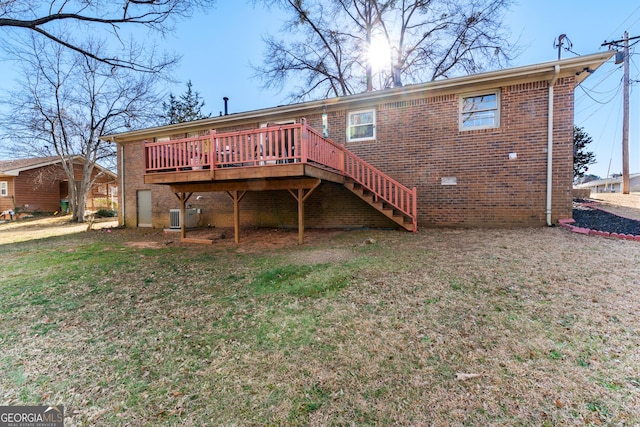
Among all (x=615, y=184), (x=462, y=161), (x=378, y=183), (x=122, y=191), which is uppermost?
(x=615, y=184)

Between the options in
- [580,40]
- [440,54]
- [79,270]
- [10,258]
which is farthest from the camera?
[440,54]

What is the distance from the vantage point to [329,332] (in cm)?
286

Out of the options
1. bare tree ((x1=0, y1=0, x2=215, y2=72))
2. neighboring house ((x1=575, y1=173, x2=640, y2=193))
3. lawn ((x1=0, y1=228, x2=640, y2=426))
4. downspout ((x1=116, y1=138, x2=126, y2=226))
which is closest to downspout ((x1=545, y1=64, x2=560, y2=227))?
lawn ((x1=0, y1=228, x2=640, y2=426))

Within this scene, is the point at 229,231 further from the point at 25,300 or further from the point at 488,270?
the point at 488,270

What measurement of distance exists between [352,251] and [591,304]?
12.0 feet

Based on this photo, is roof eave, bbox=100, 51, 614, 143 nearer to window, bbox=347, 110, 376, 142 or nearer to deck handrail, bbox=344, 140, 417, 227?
window, bbox=347, 110, 376, 142

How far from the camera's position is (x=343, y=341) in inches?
106

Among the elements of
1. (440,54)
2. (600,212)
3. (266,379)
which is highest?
(440,54)

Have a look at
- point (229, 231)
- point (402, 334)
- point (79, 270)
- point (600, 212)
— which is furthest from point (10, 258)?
point (600, 212)

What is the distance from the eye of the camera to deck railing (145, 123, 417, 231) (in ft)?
20.5

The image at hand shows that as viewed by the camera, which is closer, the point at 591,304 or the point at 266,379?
the point at 266,379

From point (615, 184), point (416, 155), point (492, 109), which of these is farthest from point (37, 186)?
point (615, 184)

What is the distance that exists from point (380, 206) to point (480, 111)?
4.08 meters

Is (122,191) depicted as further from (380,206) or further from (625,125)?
(625,125)
